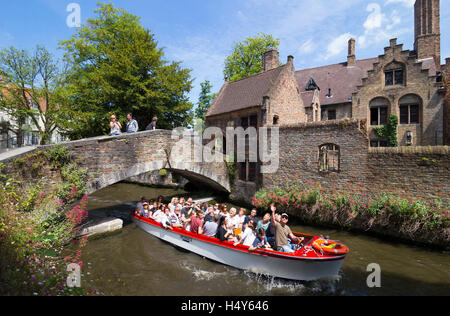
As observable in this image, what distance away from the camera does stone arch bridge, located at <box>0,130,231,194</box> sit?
7660mm

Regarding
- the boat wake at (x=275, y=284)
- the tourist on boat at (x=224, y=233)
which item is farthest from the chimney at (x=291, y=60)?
the boat wake at (x=275, y=284)

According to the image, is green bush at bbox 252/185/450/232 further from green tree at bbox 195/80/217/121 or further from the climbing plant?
green tree at bbox 195/80/217/121

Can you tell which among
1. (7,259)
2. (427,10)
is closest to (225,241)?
(7,259)

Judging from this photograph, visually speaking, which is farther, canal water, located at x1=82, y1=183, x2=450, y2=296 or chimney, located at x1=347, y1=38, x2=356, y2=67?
chimney, located at x1=347, y1=38, x2=356, y2=67

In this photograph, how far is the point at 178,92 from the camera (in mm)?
16062

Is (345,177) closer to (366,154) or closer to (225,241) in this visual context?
(366,154)

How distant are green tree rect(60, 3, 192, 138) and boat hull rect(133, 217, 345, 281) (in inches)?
419

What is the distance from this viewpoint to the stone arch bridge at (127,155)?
25.1ft

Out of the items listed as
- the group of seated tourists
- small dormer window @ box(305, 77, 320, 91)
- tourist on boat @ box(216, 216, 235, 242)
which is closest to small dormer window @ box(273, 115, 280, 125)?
the group of seated tourists

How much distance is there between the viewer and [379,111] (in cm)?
1577

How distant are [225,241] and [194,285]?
1372mm

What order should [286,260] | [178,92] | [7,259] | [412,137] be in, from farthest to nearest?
[178,92] → [412,137] → [286,260] → [7,259]

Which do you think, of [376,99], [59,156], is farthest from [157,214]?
[376,99]

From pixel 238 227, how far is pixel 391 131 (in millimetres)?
13792
